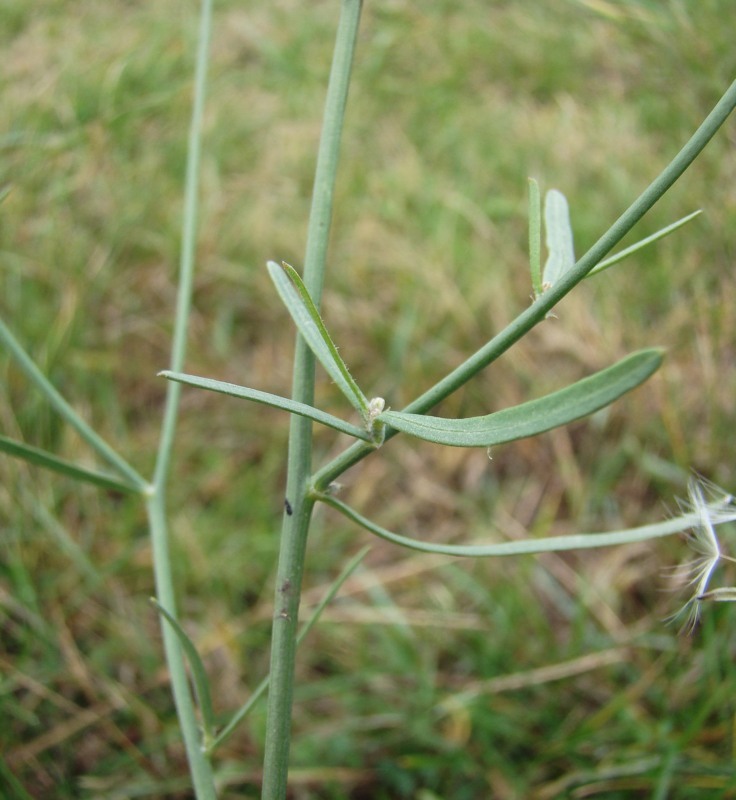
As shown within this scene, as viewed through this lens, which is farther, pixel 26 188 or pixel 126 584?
pixel 26 188

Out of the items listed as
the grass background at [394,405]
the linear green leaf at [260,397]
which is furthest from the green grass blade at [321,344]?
the grass background at [394,405]

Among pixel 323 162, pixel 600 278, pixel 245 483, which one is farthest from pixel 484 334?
pixel 323 162

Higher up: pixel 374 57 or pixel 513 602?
pixel 374 57

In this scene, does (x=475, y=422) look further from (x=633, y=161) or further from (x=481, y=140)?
(x=481, y=140)

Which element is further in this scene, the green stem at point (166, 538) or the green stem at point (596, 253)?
the green stem at point (166, 538)

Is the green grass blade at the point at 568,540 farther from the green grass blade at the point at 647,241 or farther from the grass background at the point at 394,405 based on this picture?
the grass background at the point at 394,405

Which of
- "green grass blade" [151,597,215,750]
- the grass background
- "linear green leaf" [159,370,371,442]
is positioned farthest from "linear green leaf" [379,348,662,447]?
the grass background
